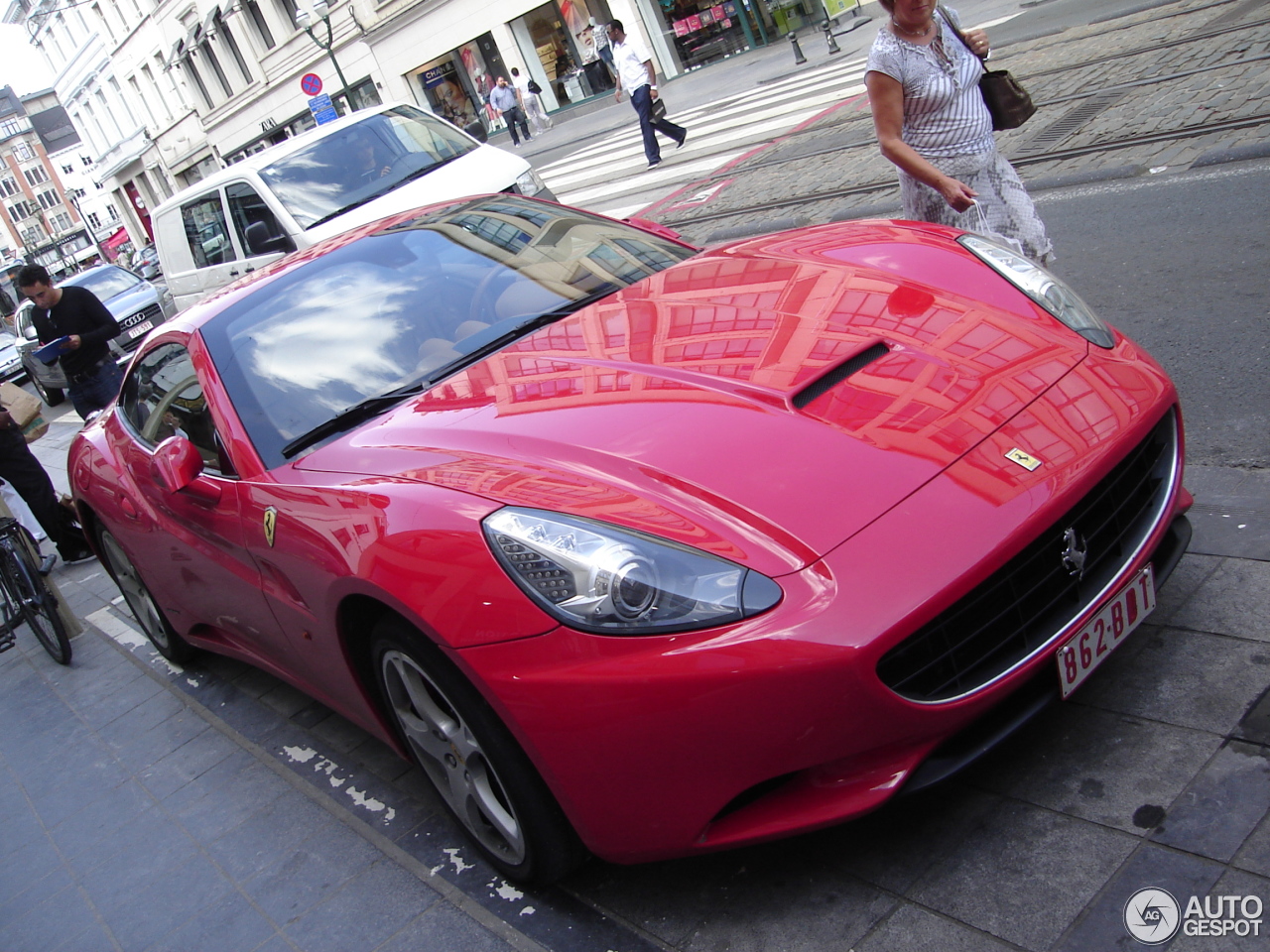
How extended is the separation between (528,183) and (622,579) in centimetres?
799

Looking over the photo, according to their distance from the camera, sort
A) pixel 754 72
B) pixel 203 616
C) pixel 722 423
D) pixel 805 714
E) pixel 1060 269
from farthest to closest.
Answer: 1. pixel 754 72
2. pixel 1060 269
3. pixel 203 616
4. pixel 722 423
5. pixel 805 714

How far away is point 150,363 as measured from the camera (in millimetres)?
4172

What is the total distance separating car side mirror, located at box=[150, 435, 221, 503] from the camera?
3.26 m

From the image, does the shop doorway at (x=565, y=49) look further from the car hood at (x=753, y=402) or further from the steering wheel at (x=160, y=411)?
the car hood at (x=753, y=402)

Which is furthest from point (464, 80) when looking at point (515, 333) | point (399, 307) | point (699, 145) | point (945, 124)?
point (515, 333)

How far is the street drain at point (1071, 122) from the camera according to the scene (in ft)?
28.5

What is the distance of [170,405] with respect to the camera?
3875 mm

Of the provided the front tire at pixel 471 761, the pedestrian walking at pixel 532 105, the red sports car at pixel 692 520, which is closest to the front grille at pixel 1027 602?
the red sports car at pixel 692 520

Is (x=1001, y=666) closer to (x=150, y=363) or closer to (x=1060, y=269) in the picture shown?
(x=150, y=363)

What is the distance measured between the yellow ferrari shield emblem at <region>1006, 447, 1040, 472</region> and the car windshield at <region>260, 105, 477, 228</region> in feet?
26.5

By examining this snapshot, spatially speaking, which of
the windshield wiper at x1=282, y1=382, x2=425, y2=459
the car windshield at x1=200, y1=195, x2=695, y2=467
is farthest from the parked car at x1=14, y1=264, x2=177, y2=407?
the windshield wiper at x1=282, y1=382, x2=425, y2=459

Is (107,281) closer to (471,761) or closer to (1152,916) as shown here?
(471,761)

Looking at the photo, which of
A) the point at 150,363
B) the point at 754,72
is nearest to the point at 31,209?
the point at 754,72

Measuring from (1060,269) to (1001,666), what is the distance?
4.43 meters
